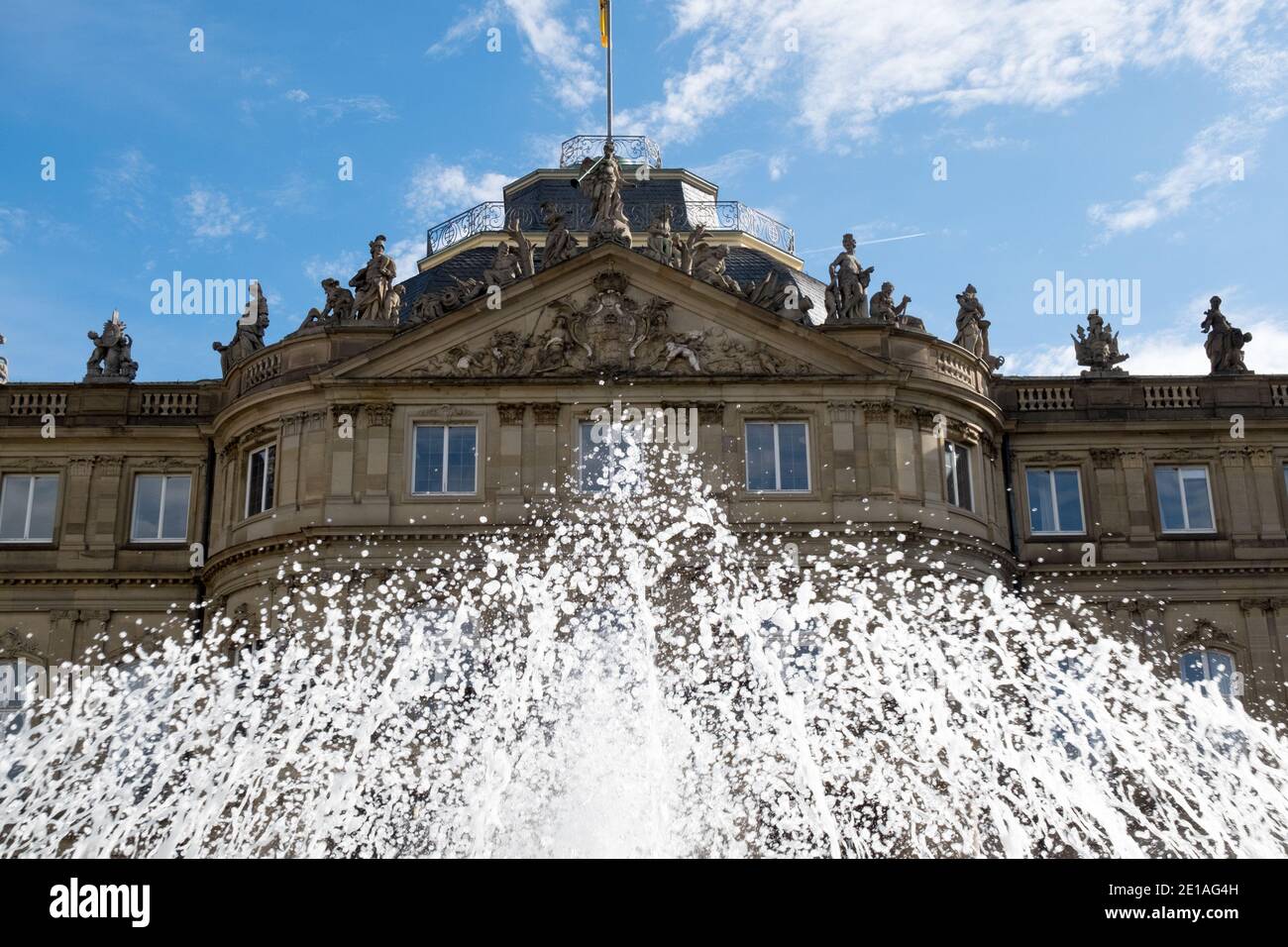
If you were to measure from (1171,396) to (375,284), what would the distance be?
64.7 ft

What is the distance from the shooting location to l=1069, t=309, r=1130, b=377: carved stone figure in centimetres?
4034

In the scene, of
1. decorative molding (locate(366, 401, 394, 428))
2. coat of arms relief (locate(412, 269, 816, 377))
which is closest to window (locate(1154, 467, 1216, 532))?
coat of arms relief (locate(412, 269, 816, 377))

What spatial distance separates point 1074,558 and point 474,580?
571 inches

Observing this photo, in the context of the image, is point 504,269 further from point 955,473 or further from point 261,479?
point 955,473

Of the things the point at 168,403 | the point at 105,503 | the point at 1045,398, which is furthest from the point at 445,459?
the point at 1045,398

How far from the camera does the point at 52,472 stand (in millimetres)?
38969

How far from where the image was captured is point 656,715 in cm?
2875

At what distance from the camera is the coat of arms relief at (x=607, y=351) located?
119ft

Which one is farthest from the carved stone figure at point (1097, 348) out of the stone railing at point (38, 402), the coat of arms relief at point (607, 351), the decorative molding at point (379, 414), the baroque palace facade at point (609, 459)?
the stone railing at point (38, 402)

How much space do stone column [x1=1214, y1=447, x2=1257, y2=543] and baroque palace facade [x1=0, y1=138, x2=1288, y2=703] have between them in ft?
0.23

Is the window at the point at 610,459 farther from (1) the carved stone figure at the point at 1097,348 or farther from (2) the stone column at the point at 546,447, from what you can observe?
(1) the carved stone figure at the point at 1097,348
